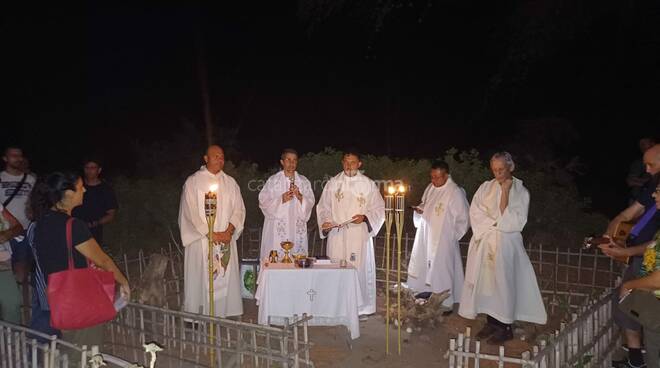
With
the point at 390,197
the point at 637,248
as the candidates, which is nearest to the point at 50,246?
the point at 390,197

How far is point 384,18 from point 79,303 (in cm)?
558

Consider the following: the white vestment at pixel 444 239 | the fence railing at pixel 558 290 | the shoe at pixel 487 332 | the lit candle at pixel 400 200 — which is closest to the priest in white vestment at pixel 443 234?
the white vestment at pixel 444 239

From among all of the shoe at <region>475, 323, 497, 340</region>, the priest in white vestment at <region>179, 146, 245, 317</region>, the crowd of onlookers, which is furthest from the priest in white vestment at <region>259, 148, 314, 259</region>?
the crowd of onlookers

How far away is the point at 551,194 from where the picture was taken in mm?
11227

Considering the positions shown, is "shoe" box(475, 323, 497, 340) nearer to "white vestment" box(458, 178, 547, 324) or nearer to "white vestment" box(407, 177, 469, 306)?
"white vestment" box(458, 178, 547, 324)

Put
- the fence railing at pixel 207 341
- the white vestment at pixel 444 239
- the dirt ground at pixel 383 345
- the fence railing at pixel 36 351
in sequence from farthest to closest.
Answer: the white vestment at pixel 444 239 → the dirt ground at pixel 383 345 → the fence railing at pixel 207 341 → the fence railing at pixel 36 351

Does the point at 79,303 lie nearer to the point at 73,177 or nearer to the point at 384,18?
the point at 73,177

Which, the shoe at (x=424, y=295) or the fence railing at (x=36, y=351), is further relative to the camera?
the shoe at (x=424, y=295)

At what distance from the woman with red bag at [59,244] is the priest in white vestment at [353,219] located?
3.48 metres

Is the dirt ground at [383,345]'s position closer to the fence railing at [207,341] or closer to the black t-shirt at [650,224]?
the fence railing at [207,341]

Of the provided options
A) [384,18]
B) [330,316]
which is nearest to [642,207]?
[330,316]

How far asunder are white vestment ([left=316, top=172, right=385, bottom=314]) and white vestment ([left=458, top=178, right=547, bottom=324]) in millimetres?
1379

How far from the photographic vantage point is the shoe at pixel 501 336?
252 inches

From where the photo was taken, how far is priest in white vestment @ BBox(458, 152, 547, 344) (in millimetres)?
6297
